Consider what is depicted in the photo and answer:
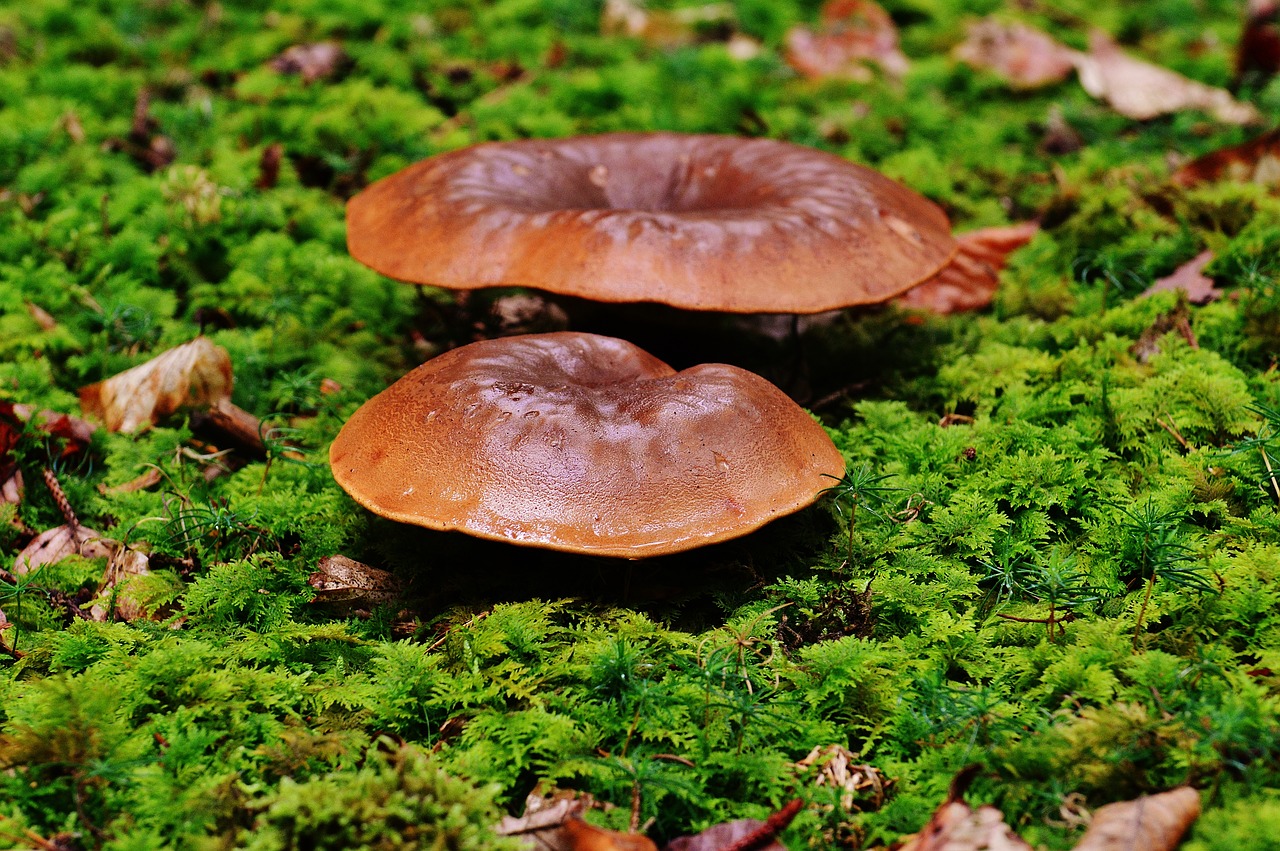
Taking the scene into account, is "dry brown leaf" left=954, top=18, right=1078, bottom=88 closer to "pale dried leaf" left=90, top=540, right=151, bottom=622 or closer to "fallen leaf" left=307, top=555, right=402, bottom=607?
"fallen leaf" left=307, top=555, right=402, bottom=607

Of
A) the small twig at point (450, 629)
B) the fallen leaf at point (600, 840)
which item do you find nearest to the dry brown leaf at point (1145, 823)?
the fallen leaf at point (600, 840)

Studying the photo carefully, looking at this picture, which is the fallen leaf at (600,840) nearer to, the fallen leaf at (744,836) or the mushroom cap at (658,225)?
the fallen leaf at (744,836)

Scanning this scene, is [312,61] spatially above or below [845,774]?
above

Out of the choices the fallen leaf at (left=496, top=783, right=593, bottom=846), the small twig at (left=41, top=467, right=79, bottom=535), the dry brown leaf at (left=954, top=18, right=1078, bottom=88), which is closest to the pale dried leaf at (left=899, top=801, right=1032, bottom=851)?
the fallen leaf at (left=496, top=783, right=593, bottom=846)

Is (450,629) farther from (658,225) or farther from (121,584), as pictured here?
(658,225)

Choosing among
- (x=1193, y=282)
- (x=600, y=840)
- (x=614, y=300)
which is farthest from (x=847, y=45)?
(x=600, y=840)

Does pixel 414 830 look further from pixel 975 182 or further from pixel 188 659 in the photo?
pixel 975 182
